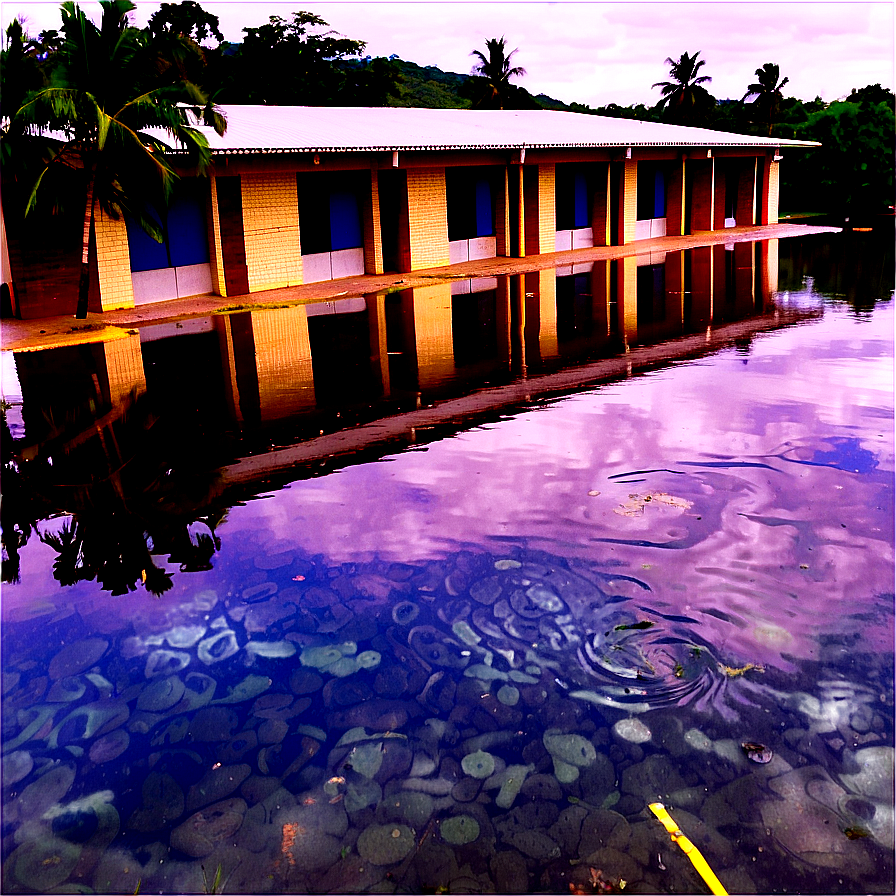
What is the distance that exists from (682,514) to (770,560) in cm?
97

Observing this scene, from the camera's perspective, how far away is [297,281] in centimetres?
2248

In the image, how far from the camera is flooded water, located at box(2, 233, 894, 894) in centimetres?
374

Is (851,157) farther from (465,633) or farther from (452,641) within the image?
(452,641)

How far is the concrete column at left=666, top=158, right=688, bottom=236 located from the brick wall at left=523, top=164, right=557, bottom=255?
7.27m

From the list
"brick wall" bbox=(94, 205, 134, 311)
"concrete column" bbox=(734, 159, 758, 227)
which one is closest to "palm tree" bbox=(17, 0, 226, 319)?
"brick wall" bbox=(94, 205, 134, 311)

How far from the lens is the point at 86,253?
56.1 feet

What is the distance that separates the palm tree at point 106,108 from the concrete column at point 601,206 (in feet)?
54.0

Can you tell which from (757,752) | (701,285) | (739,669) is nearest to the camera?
(757,752)

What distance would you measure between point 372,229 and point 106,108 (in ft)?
28.9

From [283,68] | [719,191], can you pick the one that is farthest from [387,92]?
[719,191]

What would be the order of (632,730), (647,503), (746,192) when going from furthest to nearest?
(746,192), (647,503), (632,730)

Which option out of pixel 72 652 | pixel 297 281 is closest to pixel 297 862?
pixel 72 652

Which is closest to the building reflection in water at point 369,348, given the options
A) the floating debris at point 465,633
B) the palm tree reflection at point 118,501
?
the palm tree reflection at point 118,501

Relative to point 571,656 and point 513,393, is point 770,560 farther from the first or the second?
point 513,393
